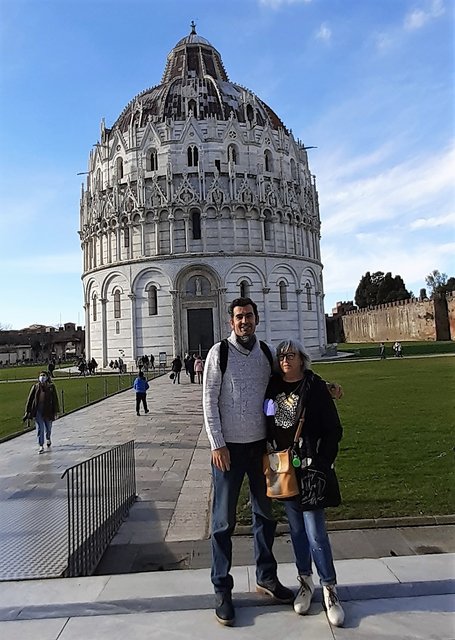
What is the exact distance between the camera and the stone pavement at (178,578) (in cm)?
365

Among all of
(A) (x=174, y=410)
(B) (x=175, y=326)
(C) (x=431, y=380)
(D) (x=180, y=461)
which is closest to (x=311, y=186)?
(B) (x=175, y=326)

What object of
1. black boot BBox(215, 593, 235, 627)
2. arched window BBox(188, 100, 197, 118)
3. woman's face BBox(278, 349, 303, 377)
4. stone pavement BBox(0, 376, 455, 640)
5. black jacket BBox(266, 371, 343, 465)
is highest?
arched window BBox(188, 100, 197, 118)

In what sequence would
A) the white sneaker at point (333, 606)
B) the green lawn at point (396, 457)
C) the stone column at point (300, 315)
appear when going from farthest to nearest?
the stone column at point (300, 315), the green lawn at point (396, 457), the white sneaker at point (333, 606)

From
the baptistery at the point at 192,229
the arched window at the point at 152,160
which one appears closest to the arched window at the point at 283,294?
the baptistery at the point at 192,229

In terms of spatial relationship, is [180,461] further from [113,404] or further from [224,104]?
[224,104]

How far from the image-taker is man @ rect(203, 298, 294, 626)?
4062mm

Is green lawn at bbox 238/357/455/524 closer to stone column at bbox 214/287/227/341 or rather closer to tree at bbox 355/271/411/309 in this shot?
stone column at bbox 214/287/227/341

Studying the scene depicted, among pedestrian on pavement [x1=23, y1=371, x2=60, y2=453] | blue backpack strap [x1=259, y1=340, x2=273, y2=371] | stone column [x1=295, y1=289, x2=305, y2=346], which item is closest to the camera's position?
blue backpack strap [x1=259, y1=340, x2=273, y2=371]

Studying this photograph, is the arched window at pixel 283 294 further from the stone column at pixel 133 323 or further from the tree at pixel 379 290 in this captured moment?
the tree at pixel 379 290

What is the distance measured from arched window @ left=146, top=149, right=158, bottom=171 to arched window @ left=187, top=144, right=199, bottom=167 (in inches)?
128

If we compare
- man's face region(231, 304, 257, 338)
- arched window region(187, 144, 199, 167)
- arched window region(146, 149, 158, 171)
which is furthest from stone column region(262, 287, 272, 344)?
man's face region(231, 304, 257, 338)

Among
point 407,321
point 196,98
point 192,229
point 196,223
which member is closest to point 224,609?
point 192,229

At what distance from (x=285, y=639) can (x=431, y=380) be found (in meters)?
19.5

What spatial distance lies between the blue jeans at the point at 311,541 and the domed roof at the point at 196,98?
168 feet
